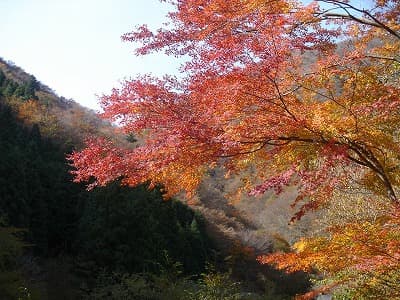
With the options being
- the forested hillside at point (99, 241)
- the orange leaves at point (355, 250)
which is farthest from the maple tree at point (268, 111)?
the forested hillside at point (99, 241)

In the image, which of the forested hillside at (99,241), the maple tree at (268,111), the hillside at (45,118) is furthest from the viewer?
the hillside at (45,118)

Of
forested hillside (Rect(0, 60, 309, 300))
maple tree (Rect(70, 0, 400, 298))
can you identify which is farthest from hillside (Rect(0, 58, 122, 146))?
maple tree (Rect(70, 0, 400, 298))

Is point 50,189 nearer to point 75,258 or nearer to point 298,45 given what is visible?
point 75,258

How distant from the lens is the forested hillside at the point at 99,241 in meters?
15.1

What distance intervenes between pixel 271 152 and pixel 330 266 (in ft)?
6.87

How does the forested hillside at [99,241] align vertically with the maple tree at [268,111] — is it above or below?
below

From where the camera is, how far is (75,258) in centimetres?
1853

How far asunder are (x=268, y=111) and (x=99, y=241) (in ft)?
47.5

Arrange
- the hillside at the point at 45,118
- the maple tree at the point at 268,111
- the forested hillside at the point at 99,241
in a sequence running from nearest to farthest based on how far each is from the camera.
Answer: the maple tree at the point at 268,111 → the forested hillside at the point at 99,241 → the hillside at the point at 45,118

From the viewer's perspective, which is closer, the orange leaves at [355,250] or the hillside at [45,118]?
the orange leaves at [355,250]

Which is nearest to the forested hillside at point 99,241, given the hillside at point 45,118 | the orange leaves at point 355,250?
the hillside at point 45,118

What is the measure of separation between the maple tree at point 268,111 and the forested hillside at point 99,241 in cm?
763

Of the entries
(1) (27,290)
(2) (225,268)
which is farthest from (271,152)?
(2) (225,268)

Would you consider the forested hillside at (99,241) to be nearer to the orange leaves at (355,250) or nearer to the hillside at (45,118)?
the hillside at (45,118)
